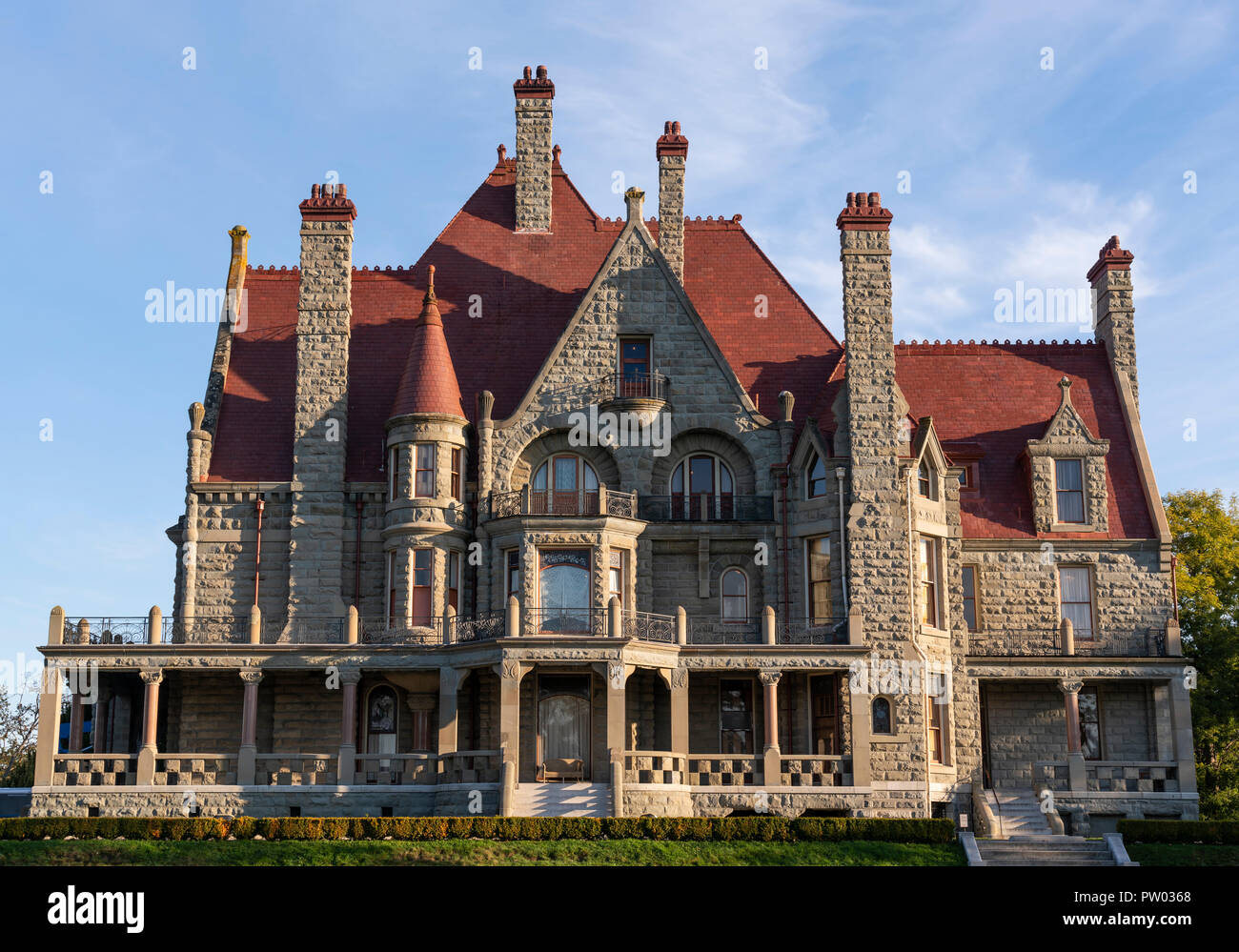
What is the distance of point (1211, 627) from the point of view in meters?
47.6

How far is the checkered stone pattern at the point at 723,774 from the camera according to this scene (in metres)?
38.5

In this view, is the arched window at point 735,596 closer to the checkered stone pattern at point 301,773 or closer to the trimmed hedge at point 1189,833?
the checkered stone pattern at point 301,773

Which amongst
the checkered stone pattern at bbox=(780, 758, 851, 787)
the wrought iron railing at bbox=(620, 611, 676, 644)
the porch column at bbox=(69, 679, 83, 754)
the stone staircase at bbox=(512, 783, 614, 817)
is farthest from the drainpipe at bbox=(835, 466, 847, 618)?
the porch column at bbox=(69, 679, 83, 754)

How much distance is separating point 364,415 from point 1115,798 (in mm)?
23626

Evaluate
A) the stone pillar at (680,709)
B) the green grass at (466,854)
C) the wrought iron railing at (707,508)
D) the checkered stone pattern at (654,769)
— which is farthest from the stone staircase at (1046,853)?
the wrought iron railing at (707,508)

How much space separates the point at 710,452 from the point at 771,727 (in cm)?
886

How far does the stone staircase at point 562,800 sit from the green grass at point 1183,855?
1210cm

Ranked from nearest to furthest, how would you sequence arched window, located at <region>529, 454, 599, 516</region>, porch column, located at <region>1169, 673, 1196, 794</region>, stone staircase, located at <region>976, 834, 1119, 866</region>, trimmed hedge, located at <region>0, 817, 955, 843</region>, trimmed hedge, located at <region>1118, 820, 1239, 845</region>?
1. trimmed hedge, located at <region>0, 817, 955, 843</region>
2. stone staircase, located at <region>976, 834, 1119, 866</region>
3. trimmed hedge, located at <region>1118, 820, 1239, 845</region>
4. porch column, located at <region>1169, 673, 1196, 794</region>
5. arched window, located at <region>529, 454, 599, 516</region>

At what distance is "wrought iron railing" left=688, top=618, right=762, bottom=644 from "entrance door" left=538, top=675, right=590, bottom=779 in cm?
328

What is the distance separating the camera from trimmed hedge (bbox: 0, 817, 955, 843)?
33.4m

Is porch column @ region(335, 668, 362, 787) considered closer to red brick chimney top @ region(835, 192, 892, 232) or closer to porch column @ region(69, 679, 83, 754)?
porch column @ region(69, 679, 83, 754)

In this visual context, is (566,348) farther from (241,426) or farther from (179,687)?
(179,687)

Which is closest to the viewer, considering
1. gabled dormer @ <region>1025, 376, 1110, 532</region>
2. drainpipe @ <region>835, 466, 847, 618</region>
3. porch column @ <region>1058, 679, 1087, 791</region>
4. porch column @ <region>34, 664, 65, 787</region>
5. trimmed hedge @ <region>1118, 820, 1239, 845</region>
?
trimmed hedge @ <region>1118, 820, 1239, 845</region>
